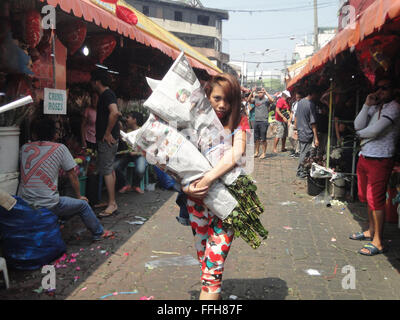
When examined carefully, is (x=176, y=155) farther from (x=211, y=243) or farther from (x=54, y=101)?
(x=54, y=101)

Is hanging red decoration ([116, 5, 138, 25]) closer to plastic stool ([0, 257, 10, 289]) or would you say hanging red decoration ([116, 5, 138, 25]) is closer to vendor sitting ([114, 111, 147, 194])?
vendor sitting ([114, 111, 147, 194])

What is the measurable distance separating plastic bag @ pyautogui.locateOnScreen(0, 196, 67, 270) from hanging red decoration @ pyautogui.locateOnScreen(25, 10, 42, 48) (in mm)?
1754

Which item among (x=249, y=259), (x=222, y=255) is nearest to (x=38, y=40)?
(x=222, y=255)

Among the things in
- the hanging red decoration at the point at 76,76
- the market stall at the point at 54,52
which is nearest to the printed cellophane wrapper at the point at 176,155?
the market stall at the point at 54,52

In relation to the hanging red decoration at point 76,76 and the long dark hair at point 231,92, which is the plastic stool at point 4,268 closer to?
the long dark hair at point 231,92

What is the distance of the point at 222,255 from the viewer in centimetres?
240

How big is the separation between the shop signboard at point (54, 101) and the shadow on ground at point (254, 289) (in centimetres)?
272

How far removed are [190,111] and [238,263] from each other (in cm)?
239

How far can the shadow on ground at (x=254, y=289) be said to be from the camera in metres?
3.24

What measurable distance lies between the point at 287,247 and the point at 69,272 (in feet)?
8.70

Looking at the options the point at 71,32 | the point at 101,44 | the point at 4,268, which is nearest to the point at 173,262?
the point at 4,268
